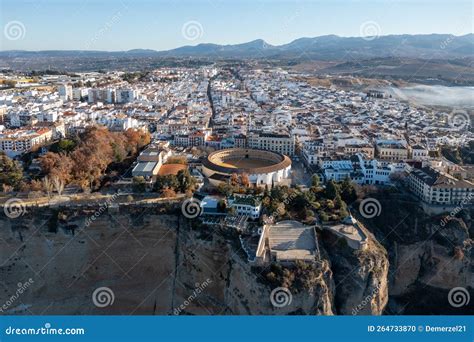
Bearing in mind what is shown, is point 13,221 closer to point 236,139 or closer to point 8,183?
point 8,183

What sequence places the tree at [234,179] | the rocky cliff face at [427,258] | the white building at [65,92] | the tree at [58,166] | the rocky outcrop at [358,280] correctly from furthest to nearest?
the white building at [65,92] → the tree at [58,166] → the tree at [234,179] → the rocky cliff face at [427,258] → the rocky outcrop at [358,280]

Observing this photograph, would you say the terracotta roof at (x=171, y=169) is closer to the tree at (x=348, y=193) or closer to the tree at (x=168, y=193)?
the tree at (x=168, y=193)

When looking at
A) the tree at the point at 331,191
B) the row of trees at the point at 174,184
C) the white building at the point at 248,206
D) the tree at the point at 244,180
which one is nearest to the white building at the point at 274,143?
the tree at the point at 244,180

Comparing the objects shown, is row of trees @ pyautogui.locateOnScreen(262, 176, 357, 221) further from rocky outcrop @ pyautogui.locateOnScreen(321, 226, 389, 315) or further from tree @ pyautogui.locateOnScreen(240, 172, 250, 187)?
rocky outcrop @ pyautogui.locateOnScreen(321, 226, 389, 315)

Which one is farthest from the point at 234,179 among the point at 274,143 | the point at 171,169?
the point at 274,143

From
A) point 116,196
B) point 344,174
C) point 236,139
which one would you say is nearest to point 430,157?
point 344,174

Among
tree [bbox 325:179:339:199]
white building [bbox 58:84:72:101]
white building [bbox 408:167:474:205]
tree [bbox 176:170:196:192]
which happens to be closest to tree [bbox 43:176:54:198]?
tree [bbox 176:170:196:192]
